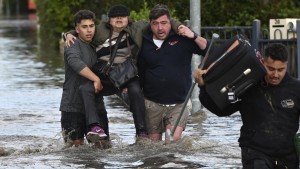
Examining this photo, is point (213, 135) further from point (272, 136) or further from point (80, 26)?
point (272, 136)

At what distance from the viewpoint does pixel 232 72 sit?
23.4 ft

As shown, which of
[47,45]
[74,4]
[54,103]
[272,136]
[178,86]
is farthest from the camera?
[47,45]

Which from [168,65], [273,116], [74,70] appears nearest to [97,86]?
[74,70]

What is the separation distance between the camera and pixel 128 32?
32.2ft

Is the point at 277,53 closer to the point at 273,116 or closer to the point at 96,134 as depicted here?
the point at 273,116

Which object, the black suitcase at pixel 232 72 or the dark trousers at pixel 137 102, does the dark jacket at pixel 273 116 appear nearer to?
the black suitcase at pixel 232 72

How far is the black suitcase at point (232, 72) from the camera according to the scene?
22.7ft

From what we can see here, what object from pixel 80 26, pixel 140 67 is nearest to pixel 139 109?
pixel 140 67

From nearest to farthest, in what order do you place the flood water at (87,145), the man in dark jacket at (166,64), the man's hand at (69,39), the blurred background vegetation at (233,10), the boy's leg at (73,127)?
the flood water at (87,145) → the man in dark jacket at (166,64) → the man's hand at (69,39) → the boy's leg at (73,127) → the blurred background vegetation at (233,10)

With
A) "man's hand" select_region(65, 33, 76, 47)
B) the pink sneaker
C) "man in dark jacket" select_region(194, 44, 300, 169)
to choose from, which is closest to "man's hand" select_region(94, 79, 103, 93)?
the pink sneaker

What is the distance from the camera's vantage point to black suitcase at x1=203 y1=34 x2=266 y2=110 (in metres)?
6.91

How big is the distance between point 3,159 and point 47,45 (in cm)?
2378

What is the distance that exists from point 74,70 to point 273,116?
10.9 feet

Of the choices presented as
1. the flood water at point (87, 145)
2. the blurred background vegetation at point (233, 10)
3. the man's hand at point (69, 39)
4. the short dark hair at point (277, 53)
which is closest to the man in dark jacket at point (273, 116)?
the short dark hair at point (277, 53)
